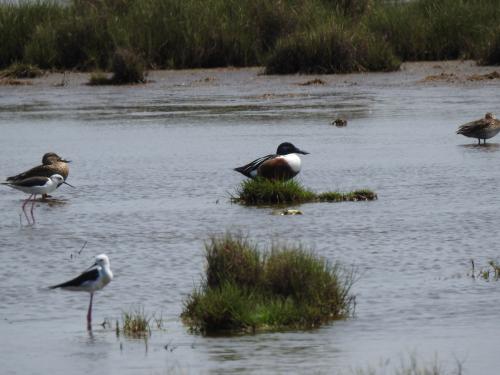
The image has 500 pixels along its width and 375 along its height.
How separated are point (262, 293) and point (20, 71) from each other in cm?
2497

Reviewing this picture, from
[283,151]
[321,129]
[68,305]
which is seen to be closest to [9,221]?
[283,151]

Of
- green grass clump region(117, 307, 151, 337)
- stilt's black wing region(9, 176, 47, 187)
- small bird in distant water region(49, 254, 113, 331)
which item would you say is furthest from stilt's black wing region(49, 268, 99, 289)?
stilt's black wing region(9, 176, 47, 187)

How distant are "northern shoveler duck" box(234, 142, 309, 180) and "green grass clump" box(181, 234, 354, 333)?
17.1ft

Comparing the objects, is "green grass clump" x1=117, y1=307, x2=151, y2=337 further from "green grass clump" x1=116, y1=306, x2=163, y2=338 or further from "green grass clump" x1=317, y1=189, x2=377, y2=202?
"green grass clump" x1=317, y1=189, x2=377, y2=202

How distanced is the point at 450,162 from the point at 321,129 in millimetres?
4916

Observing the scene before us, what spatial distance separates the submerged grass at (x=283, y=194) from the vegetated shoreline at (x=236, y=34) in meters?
17.8

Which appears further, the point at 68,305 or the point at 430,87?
the point at 430,87

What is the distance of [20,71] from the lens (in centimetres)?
3412

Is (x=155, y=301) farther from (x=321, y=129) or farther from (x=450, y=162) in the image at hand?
(x=321, y=129)

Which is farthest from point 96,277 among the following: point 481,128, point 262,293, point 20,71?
point 20,71

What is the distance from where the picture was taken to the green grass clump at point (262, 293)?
9.54m

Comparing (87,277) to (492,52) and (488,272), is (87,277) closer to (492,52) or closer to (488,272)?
(488,272)

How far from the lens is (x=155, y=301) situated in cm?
1058

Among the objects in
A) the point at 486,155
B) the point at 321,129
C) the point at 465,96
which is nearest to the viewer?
the point at 486,155
